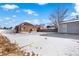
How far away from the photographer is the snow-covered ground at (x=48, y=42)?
2.40 m

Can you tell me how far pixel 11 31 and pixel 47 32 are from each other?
443mm

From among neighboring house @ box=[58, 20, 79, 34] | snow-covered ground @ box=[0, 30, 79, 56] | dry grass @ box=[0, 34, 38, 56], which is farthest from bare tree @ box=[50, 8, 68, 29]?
dry grass @ box=[0, 34, 38, 56]

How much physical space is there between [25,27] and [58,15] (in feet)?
1.40

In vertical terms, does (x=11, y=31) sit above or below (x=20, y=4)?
below

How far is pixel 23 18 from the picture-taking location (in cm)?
245

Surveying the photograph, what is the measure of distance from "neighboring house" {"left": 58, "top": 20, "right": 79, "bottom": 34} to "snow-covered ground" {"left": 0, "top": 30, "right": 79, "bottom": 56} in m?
0.06

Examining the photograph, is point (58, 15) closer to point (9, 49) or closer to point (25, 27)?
point (25, 27)

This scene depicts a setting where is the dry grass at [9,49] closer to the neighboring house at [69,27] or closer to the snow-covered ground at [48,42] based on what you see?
the snow-covered ground at [48,42]

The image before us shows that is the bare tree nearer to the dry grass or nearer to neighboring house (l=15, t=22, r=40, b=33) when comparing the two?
neighboring house (l=15, t=22, r=40, b=33)

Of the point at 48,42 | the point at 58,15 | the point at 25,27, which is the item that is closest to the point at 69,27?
the point at 58,15

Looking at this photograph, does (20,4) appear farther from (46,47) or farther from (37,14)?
(46,47)

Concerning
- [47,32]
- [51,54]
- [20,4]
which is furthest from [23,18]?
[51,54]

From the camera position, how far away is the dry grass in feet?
7.83

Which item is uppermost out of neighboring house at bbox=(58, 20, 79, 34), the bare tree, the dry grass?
the bare tree
